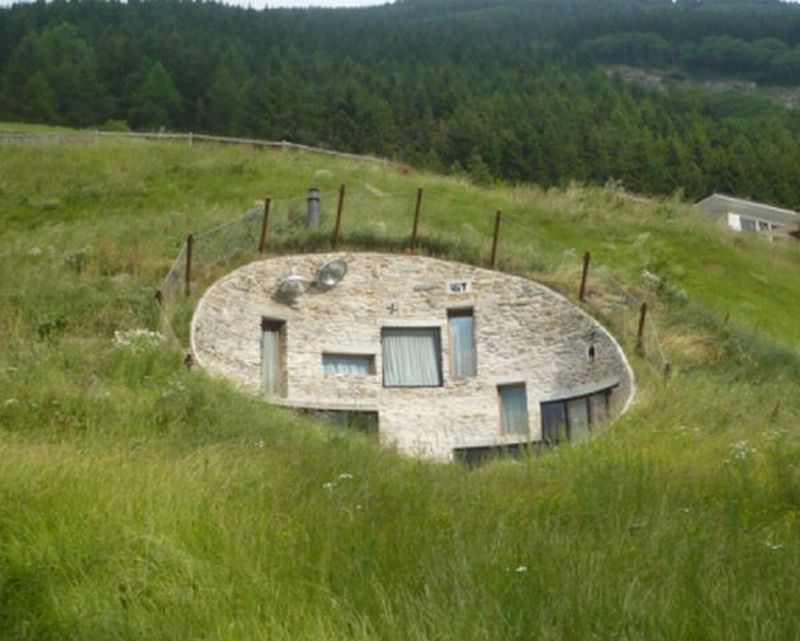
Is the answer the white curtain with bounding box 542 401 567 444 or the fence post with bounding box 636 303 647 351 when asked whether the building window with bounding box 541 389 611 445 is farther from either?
the fence post with bounding box 636 303 647 351

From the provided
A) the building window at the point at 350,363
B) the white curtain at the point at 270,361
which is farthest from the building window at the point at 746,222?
the white curtain at the point at 270,361

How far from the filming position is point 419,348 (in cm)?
2377

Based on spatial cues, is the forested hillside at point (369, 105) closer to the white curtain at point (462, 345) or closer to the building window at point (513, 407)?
the white curtain at point (462, 345)

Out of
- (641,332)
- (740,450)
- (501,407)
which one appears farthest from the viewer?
(501,407)

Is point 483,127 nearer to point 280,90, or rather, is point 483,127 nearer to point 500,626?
point 280,90

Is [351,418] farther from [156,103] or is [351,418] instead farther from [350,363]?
[156,103]

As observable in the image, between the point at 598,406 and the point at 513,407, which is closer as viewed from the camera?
the point at 598,406

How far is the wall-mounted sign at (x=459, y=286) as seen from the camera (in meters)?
24.1

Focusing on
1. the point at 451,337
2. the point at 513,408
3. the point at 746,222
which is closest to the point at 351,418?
the point at 451,337

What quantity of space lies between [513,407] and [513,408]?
25mm

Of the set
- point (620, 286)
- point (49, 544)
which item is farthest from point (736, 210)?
point (49, 544)

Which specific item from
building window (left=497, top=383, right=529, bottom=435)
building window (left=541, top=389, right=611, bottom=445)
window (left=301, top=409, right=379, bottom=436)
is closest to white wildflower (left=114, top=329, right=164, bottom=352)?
window (left=301, top=409, right=379, bottom=436)

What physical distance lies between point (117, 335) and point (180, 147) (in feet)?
82.0

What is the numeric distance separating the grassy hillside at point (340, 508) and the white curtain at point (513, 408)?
8.26 ft
